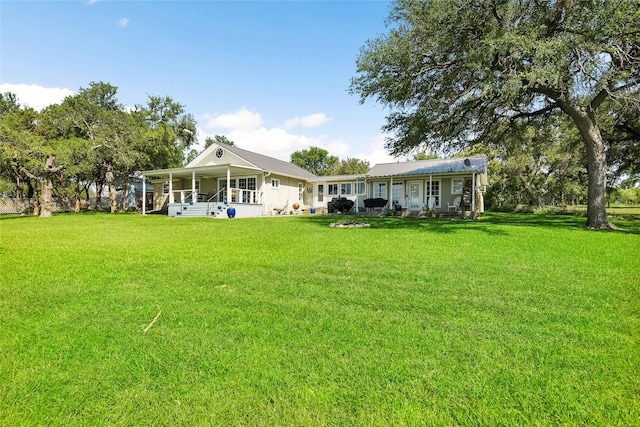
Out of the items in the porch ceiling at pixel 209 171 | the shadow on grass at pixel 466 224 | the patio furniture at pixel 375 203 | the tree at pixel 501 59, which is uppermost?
the tree at pixel 501 59

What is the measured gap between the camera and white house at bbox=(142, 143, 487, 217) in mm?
17984

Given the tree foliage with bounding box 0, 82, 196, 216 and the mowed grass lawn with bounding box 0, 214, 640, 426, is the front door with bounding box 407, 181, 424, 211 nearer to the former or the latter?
the mowed grass lawn with bounding box 0, 214, 640, 426

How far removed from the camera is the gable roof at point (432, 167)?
17.8 meters

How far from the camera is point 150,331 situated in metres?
2.59

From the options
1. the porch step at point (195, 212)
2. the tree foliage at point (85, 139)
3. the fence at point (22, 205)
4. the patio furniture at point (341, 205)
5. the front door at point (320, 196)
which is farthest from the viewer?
the front door at point (320, 196)

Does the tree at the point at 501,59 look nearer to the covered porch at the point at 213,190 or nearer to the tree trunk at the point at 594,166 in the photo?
the tree trunk at the point at 594,166

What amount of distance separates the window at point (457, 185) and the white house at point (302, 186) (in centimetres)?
4

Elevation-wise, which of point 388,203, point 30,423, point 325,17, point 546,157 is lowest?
point 30,423

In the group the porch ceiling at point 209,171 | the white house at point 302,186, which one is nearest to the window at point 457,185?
the white house at point 302,186

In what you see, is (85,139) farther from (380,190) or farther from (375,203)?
(380,190)

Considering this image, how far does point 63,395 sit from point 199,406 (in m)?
0.85

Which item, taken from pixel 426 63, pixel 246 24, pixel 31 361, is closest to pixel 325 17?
pixel 246 24

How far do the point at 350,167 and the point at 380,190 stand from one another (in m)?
25.7

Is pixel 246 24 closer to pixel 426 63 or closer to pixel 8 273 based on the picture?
pixel 426 63
